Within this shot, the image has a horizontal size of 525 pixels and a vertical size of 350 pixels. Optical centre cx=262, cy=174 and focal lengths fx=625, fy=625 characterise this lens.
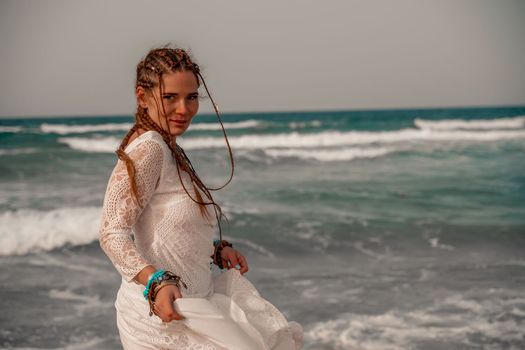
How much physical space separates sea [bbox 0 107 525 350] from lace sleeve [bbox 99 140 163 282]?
358 cm

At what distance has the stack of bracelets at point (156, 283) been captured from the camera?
1803mm

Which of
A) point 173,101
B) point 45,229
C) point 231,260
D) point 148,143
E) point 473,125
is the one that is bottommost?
point 473,125

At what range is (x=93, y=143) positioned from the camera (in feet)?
86.0

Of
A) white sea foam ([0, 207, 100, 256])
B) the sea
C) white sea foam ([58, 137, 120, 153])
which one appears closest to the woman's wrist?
the sea

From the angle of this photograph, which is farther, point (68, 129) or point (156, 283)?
point (68, 129)

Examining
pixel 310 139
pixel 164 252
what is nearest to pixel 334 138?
pixel 310 139

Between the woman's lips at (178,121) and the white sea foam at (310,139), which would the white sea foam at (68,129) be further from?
A: the woman's lips at (178,121)

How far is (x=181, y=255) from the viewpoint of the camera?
201 cm

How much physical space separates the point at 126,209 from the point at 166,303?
31 cm

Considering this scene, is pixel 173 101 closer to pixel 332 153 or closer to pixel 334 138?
pixel 332 153

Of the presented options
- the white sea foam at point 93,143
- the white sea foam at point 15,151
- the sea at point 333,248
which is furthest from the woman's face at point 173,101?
the white sea foam at point 93,143

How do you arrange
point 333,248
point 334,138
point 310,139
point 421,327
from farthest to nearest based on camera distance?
point 334,138, point 310,139, point 333,248, point 421,327

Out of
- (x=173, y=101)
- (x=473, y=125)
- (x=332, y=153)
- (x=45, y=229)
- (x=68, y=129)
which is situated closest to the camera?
(x=173, y=101)

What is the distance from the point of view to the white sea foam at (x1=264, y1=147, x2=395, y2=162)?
70.8 feet
